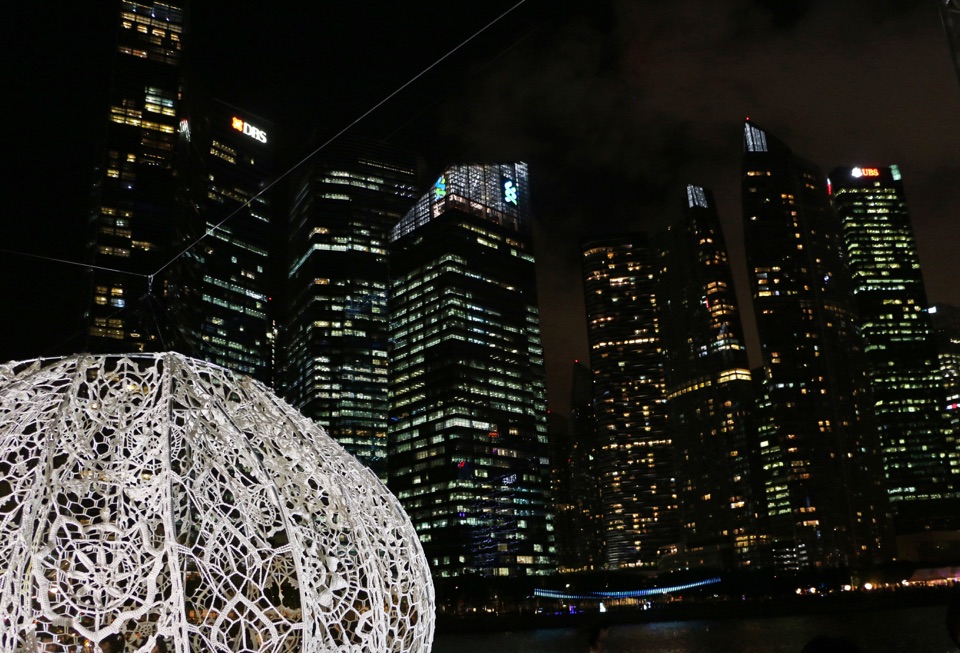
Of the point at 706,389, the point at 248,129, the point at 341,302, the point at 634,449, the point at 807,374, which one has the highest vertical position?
the point at 248,129

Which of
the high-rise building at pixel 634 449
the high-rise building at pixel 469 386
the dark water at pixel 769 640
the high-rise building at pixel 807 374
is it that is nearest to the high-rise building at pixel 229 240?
the high-rise building at pixel 469 386

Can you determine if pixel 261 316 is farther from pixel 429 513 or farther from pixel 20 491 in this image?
pixel 20 491

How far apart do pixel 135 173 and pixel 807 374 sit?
12042 cm

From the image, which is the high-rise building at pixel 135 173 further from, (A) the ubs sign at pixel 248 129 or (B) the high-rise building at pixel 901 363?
(B) the high-rise building at pixel 901 363

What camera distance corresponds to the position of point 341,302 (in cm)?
15738

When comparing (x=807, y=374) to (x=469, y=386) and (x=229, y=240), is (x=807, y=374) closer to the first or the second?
A: (x=469, y=386)

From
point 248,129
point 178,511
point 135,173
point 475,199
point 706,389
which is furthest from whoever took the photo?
point 706,389

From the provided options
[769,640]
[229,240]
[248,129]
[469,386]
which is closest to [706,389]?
[469,386]

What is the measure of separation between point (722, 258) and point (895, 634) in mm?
137611

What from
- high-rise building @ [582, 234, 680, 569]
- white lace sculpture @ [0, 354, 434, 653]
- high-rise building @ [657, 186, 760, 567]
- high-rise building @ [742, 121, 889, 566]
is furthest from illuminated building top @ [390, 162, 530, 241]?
white lace sculpture @ [0, 354, 434, 653]

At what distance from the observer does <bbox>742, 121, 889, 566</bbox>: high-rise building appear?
138m

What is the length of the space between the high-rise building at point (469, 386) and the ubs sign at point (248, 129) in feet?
105

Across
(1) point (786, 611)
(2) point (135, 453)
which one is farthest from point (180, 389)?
(1) point (786, 611)

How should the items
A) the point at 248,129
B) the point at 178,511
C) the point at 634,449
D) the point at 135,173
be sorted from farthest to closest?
the point at 634,449
the point at 248,129
the point at 135,173
the point at 178,511
